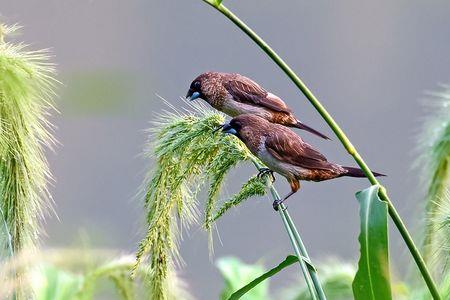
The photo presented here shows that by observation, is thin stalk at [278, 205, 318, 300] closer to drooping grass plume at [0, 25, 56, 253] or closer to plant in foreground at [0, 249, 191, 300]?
plant in foreground at [0, 249, 191, 300]

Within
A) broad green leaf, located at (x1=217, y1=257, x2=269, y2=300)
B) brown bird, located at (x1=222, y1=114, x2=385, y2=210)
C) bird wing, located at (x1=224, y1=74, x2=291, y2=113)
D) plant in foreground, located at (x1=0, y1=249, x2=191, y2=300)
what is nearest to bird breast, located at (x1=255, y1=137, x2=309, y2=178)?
brown bird, located at (x1=222, y1=114, x2=385, y2=210)

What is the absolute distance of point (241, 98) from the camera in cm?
135

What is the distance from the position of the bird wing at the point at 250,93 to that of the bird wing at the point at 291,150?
99 mm

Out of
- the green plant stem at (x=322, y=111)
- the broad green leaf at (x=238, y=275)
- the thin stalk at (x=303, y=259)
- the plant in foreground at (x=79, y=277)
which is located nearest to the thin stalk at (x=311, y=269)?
the thin stalk at (x=303, y=259)

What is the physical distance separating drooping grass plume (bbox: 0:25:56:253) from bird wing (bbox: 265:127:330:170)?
296 mm

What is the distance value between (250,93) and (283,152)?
0.17 metres

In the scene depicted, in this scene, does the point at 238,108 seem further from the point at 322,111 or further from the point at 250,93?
the point at 322,111

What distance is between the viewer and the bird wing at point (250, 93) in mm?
1295

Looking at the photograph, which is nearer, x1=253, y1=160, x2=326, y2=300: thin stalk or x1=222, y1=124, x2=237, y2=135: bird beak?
x1=253, y1=160, x2=326, y2=300: thin stalk

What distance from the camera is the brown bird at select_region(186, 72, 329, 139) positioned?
1288 mm

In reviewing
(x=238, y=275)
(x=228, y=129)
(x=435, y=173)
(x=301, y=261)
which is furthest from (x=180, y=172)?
(x=238, y=275)

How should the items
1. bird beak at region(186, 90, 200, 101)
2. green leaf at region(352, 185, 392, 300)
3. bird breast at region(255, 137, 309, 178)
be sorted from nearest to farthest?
1. green leaf at region(352, 185, 392, 300)
2. bird breast at region(255, 137, 309, 178)
3. bird beak at region(186, 90, 200, 101)

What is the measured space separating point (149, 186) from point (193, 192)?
2.5 inches

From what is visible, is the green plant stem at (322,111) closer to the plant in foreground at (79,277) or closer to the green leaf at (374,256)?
the green leaf at (374,256)
